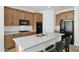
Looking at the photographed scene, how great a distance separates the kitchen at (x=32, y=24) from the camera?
1.02m

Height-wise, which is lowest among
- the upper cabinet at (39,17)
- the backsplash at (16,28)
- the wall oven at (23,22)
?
the backsplash at (16,28)

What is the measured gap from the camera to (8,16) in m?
1.04

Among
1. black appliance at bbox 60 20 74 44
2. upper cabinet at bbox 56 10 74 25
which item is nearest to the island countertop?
black appliance at bbox 60 20 74 44

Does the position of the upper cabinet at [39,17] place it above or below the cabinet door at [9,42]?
above

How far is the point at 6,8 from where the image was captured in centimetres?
100

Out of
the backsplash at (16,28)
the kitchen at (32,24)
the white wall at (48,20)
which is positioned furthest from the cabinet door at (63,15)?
the backsplash at (16,28)

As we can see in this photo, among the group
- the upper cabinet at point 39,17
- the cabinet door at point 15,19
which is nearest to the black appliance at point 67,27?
the upper cabinet at point 39,17

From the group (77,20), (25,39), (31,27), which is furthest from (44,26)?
(77,20)

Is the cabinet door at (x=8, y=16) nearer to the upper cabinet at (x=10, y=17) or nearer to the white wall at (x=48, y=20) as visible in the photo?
the upper cabinet at (x=10, y=17)

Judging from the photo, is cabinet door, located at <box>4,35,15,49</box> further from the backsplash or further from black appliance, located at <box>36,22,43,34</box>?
black appliance, located at <box>36,22,43,34</box>

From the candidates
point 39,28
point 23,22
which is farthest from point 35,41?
point 23,22

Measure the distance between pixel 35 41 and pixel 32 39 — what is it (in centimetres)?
5

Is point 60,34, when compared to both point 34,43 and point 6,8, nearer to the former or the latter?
point 34,43

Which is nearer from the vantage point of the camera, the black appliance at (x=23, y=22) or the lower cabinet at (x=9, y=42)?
the lower cabinet at (x=9, y=42)
